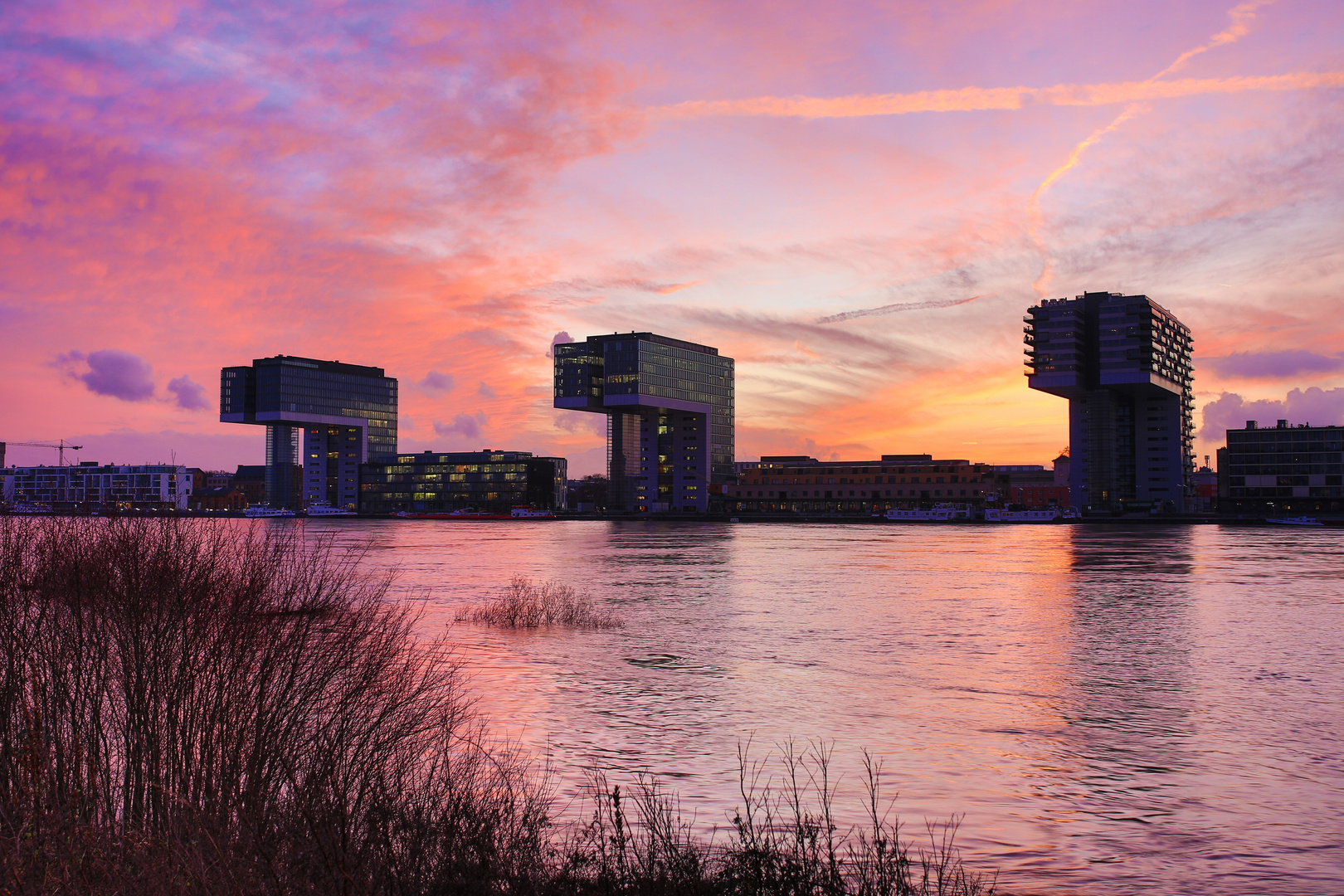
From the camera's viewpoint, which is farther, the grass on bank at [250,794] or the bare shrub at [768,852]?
the bare shrub at [768,852]

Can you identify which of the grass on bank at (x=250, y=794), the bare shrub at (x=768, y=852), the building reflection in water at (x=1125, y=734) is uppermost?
the grass on bank at (x=250, y=794)

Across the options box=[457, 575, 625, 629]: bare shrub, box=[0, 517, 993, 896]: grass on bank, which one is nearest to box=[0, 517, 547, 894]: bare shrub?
box=[0, 517, 993, 896]: grass on bank

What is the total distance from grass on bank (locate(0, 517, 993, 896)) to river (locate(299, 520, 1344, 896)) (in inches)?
100.0

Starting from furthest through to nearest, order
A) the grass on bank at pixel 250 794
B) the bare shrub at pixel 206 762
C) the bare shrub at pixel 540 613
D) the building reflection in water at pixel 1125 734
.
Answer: the bare shrub at pixel 540 613 < the building reflection in water at pixel 1125 734 < the grass on bank at pixel 250 794 < the bare shrub at pixel 206 762

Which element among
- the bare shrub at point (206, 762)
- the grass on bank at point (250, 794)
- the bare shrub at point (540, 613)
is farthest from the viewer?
the bare shrub at point (540, 613)

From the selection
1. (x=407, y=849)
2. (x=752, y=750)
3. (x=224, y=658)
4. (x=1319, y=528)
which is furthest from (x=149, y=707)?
(x=1319, y=528)

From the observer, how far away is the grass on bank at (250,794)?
28.8 ft

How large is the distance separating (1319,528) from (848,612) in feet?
578

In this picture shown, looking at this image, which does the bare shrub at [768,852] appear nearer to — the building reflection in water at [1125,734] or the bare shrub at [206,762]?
the bare shrub at [206,762]

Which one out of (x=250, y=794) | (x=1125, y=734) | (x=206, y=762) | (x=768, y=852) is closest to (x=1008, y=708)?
(x=1125, y=734)

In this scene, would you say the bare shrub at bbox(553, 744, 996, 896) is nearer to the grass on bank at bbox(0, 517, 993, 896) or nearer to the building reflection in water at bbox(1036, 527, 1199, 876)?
the grass on bank at bbox(0, 517, 993, 896)

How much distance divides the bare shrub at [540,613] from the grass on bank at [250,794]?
23.7m

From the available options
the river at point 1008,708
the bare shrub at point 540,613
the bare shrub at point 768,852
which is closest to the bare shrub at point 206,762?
the bare shrub at point 768,852

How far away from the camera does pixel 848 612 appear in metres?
43.9
